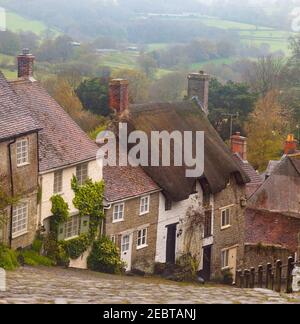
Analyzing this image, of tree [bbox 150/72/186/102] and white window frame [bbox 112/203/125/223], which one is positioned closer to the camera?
white window frame [bbox 112/203/125/223]

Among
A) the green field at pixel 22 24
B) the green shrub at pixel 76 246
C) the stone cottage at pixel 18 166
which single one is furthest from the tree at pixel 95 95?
the stone cottage at pixel 18 166

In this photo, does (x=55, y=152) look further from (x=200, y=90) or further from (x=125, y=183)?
(x=200, y=90)

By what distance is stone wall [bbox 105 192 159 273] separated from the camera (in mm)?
29503

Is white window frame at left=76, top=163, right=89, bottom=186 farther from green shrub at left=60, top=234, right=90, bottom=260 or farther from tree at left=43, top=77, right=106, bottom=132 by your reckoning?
tree at left=43, top=77, right=106, bottom=132

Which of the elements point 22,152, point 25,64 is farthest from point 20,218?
point 25,64

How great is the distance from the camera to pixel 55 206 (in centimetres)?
2722

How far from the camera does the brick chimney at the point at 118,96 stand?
32094mm

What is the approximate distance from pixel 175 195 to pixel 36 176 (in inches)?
274

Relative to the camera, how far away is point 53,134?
94.1 ft

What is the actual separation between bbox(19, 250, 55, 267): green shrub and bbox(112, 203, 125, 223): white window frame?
368 cm

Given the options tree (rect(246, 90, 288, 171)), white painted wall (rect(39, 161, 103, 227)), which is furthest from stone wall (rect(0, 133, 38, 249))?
tree (rect(246, 90, 288, 171))

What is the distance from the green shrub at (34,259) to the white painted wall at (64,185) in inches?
50.0
